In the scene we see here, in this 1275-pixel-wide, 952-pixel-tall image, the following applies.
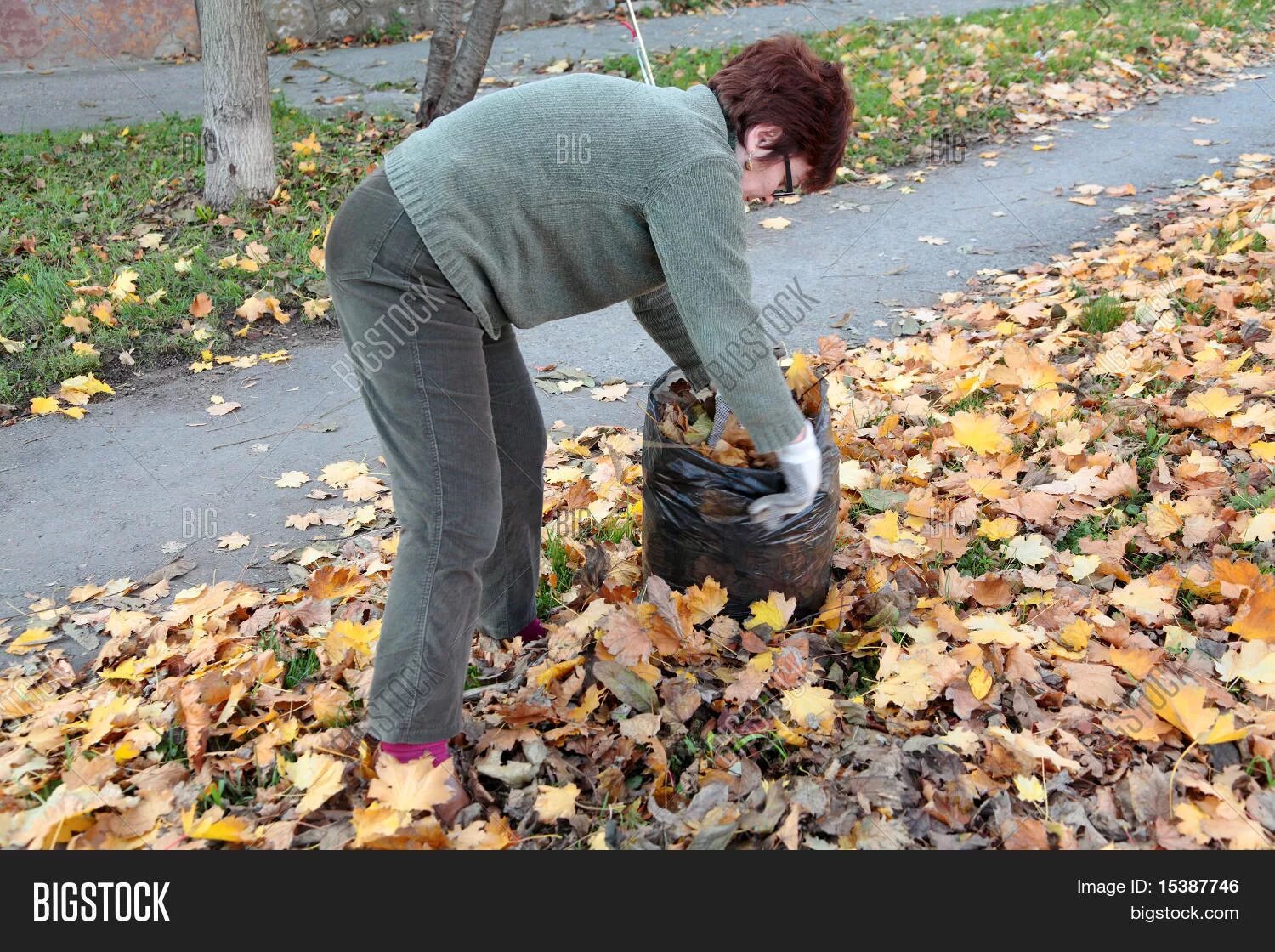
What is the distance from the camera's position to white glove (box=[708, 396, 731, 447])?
230 cm

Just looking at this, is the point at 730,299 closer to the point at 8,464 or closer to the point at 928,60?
the point at 8,464

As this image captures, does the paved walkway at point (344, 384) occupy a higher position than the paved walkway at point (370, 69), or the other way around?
the paved walkway at point (370, 69)

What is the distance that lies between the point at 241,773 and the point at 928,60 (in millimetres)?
7165

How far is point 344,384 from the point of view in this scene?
4059mm

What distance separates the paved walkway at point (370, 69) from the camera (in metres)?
7.01

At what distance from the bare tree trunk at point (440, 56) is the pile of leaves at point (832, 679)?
3863 millimetres

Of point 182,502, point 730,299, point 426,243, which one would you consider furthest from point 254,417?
point 730,299

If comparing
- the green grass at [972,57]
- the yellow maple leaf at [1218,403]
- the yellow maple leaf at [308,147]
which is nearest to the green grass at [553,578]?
the yellow maple leaf at [1218,403]

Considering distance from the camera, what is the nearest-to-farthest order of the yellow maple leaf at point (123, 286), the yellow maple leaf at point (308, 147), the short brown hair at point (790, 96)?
1. the short brown hair at point (790, 96)
2. the yellow maple leaf at point (123, 286)
3. the yellow maple leaf at point (308, 147)

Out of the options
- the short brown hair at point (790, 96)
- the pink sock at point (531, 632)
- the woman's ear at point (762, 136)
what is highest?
the short brown hair at point (790, 96)

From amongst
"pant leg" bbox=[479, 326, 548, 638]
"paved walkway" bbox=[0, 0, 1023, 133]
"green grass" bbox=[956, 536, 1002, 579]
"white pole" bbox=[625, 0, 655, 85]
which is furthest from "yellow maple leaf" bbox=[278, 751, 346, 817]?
"paved walkway" bbox=[0, 0, 1023, 133]

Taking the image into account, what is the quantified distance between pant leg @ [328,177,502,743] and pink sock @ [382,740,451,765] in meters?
0.03

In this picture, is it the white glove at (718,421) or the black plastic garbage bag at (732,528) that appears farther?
the white glove at (718,421)

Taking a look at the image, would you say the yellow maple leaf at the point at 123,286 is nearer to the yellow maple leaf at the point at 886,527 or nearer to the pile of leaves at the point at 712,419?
the pile of leaves at the point at 712,419
